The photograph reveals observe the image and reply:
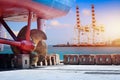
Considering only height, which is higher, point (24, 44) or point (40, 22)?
point (40, 22)

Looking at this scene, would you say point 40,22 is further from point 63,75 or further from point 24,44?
point 63,75

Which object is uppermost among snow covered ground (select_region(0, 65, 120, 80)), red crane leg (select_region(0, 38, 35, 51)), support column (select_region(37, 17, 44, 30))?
support column (select_region(37, 17, 44, 30))

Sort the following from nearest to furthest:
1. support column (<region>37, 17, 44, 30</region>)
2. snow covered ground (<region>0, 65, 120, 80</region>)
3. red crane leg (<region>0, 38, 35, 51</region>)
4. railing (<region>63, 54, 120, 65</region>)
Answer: snow covered ground (<region>0, 65, 120, 80</region>)
red crane leg (<region>0, 38, 35, 51</region>)
railing (<region>63, 54, 120, 65</region>)
support column (<region>37, 17, 44, 30</region>)

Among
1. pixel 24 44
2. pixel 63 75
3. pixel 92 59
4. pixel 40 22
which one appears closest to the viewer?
pixel 63 75

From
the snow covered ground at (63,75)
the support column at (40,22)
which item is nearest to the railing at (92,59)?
the support column at (40,22)

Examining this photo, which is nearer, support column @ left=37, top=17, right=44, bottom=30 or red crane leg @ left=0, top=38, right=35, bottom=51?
red crane leg @ left=0, top=38, right=35, bottom=51

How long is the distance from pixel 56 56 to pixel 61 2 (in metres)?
6.08

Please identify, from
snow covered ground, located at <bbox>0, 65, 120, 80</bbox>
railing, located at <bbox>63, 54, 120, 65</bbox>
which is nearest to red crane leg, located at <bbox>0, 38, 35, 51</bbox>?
snow covered ground, located at <bbox>0, 65, 120, 80</bbox>

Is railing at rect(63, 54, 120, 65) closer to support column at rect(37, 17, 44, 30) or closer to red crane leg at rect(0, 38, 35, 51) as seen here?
support column at rect(37, 17, 44, 30)

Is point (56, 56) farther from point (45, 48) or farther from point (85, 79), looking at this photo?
point (85, 79)

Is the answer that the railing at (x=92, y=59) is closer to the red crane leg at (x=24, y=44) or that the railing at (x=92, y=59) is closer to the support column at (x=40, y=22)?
the support column at (x=40, y=22)

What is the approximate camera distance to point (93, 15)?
12531cm

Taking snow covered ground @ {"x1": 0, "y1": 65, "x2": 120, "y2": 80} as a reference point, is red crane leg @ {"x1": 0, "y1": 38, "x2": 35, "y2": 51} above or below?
above

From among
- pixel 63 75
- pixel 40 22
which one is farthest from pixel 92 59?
pixel 63 75
